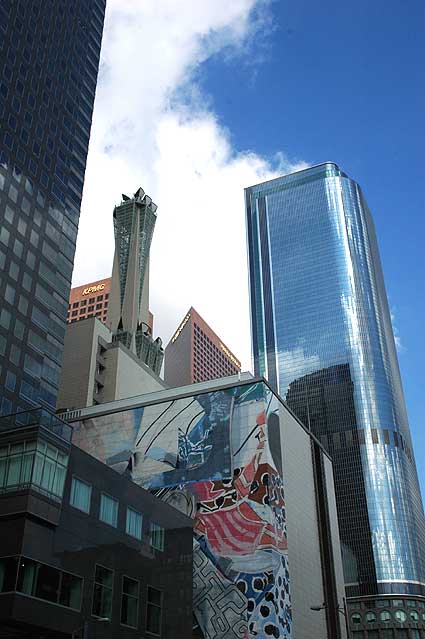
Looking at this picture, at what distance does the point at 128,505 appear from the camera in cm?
5978

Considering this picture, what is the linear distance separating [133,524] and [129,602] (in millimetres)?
6541

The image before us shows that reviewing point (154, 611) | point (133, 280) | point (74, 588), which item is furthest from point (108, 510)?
point (133, 280)

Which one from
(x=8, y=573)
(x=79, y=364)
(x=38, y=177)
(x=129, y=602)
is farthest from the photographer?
(x=79, y=364)

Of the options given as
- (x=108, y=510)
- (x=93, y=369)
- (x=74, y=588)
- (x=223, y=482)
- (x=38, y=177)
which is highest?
(x=38, y=177)

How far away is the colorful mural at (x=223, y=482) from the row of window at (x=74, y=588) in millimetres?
24481

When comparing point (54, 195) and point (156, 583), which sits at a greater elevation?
point (54, 195)

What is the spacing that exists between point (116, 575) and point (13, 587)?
1133cm

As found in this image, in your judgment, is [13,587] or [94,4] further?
[94,4]

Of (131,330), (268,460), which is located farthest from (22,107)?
(131,330)

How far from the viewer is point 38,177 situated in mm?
91500

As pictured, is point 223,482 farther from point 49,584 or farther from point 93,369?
point 93,369

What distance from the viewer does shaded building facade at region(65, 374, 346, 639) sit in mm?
81250

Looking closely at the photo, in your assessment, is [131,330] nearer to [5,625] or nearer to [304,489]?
[304,489]

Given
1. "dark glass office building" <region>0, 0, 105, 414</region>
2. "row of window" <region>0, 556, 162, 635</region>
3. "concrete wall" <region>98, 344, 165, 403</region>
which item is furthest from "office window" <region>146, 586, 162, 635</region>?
"concrete wall" <region>98, 344, 165, 403</region>
